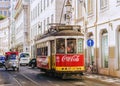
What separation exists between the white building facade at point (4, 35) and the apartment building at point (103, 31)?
114376 millimetres

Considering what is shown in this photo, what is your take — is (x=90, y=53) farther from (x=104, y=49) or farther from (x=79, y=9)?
(x=79, y=9)

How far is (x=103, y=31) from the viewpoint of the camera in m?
34.3

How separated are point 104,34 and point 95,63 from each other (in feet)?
10.0

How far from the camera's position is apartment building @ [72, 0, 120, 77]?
30.6 meters

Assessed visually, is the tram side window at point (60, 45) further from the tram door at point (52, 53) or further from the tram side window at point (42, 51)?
the tram side window at point (42, 51)

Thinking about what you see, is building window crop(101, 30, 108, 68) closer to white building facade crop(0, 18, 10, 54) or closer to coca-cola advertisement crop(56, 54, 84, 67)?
coca-cola advertisement crop(56, 54, 84, 67)

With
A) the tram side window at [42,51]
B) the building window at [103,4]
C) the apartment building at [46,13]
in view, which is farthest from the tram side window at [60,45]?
the apartment building at [46,13]

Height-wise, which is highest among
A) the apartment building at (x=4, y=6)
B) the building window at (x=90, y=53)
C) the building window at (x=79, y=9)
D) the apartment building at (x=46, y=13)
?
the apartment building at (x=4, y=6)

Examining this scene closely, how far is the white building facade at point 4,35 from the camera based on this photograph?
506 ft

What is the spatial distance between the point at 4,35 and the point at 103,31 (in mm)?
127556

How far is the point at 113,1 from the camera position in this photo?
31.3m

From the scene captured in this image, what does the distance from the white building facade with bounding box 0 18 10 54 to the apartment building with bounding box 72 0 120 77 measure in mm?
114376

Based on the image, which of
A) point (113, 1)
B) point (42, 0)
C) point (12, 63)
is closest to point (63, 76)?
point (113, 1)

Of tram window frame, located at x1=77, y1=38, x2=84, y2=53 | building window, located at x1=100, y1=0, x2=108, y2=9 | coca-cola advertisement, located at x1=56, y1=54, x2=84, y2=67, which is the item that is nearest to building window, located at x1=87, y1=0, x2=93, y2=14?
building window, located at x1=100, y1=0, x2=108, y2=9
